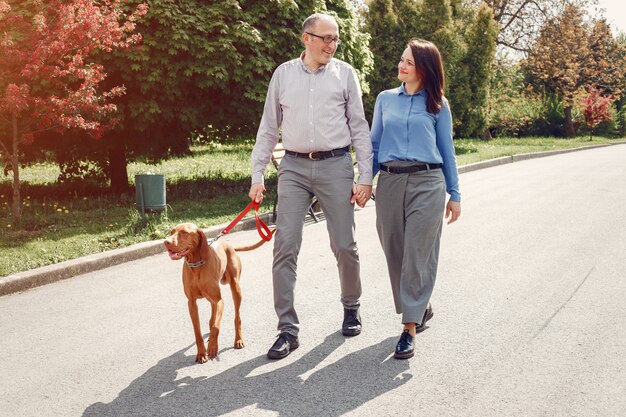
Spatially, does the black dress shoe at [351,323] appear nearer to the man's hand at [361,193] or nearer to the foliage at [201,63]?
the man's hand at [361,193]

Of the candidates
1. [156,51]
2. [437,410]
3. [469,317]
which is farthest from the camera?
[156,51]

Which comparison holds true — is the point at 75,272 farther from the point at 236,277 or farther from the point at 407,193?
the point at 407,193

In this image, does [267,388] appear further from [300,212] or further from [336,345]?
[300,212]

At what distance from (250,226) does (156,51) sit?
3.82 meters

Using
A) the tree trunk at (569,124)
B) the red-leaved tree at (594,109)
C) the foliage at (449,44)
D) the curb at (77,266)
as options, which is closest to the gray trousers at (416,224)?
the curb at (77,266)

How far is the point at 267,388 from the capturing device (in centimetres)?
417

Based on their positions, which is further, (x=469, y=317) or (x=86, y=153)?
(x=86, y=153)

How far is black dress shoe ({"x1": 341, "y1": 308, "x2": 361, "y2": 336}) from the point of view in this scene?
16.8ft

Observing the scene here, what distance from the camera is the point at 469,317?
5.58 metres

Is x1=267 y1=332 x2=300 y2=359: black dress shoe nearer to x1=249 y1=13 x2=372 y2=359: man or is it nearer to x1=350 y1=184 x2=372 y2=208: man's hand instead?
x1=249 y1=13 x2=372 y2=359: man

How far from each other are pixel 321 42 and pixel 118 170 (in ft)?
34.7

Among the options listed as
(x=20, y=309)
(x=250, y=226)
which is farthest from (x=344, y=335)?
(x=250, y=226)

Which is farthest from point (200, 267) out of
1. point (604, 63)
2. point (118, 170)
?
point (604, 63)

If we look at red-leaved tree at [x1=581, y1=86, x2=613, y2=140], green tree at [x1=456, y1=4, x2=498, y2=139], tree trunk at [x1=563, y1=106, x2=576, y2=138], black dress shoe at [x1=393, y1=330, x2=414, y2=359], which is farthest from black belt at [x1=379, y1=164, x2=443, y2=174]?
tree trunk at [x1=563, y1=106, x2=576, y2=138]
